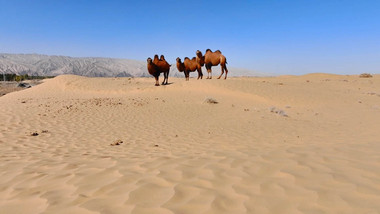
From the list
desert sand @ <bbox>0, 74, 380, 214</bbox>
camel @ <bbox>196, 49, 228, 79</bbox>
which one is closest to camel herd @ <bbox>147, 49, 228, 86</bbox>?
camel @ <bbox>196, 49, 228, 79</bbox>

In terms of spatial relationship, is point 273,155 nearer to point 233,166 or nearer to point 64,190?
point 233,166

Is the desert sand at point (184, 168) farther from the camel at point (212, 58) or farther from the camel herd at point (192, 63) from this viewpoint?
the camel at point (212, 58)

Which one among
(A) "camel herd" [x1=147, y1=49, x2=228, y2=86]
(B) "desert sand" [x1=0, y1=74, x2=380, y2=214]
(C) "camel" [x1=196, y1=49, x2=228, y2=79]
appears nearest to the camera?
(B) "desert sand" [x1=0, y1=74, x2=380, y2=214]

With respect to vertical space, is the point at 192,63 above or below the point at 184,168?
above

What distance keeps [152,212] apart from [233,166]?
5.18 feet

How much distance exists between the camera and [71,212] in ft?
6.84

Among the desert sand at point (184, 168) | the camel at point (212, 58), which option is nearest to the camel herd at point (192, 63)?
the camel at point (212, 58)

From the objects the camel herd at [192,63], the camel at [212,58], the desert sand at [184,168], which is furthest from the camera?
the camel at [212,58]

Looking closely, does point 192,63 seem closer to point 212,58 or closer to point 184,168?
point 212,58

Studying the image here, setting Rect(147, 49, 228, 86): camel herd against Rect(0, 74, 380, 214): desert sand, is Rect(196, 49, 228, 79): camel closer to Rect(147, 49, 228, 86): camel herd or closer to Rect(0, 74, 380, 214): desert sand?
Rect(147, 49, 228, 86): camel herd

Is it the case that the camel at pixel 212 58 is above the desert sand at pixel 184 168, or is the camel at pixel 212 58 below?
above

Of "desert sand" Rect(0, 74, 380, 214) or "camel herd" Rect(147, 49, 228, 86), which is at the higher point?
Answer: "camel herd" Rect(147, 49, 228, 86)

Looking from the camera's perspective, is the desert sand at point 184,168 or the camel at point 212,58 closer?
the desert sand at point 184,168

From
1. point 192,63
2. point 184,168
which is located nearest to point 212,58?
point 192,63
